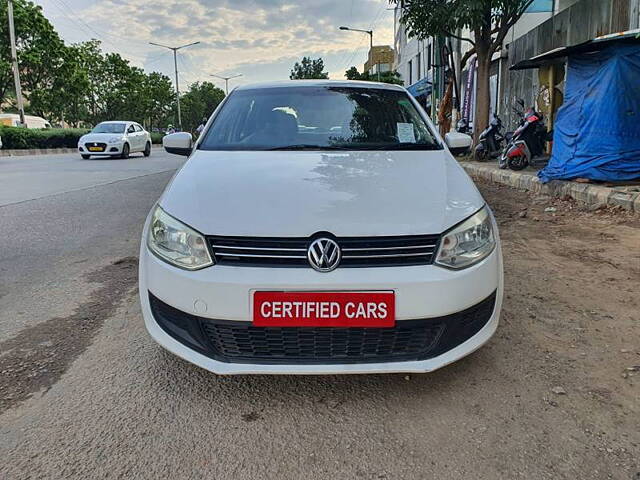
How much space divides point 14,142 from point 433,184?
89.6ft

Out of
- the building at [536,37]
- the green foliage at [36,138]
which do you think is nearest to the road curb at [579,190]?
the building at [536,37]

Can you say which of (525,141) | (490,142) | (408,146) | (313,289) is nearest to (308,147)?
(408,146)

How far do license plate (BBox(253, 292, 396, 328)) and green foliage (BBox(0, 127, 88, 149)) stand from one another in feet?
87.3

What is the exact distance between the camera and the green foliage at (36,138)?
80.6 ft

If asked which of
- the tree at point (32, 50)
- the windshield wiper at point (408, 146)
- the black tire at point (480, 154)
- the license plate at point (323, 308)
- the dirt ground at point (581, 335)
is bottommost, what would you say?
the dirt ground at point (581, 335)

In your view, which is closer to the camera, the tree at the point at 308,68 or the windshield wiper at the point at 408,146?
the windshield wiper at the point at 408,146

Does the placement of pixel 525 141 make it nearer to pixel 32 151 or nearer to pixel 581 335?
pixel 581 335

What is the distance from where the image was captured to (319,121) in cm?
344

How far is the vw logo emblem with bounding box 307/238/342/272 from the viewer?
81.2 inches

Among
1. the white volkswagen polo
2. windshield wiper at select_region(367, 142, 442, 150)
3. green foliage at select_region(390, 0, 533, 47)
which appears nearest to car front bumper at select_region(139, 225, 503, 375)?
the white volkswagen polo

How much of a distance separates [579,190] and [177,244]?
6.54 metres

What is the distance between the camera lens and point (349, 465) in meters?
1.86

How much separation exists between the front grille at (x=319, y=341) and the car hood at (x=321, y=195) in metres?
0.38

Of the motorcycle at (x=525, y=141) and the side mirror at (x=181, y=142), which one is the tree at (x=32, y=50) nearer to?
the motorcycle at (x=525, y=141)
